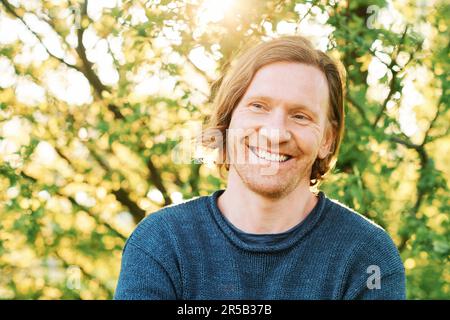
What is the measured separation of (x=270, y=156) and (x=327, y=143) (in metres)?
0.46

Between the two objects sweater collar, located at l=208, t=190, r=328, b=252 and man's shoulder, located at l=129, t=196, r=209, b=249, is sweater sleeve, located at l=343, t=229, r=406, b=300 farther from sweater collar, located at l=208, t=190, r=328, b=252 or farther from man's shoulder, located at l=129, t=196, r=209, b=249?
man's shoulder, located at l=129, t=196, r=209, b=249

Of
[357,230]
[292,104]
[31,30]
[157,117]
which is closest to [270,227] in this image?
[357,230]

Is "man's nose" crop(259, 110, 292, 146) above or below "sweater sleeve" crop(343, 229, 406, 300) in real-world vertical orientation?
above

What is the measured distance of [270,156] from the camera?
2486 mm

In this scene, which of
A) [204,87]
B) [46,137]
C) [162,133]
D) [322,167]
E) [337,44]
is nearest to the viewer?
[322,167]

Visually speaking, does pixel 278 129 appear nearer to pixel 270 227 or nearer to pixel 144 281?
pixel 270 227

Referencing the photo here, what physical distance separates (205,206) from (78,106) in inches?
96.2

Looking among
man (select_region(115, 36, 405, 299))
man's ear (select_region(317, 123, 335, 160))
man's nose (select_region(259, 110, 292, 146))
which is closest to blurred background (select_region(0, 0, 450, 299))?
man's ear (select_region(317, 123, 335, 160))

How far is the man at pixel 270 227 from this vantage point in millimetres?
2363

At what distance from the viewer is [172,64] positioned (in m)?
3.98

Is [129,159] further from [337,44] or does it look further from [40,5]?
[337,44]

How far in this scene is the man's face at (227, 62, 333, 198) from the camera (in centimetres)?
247

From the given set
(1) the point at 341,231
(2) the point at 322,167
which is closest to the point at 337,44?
(2) the point at 322,167
